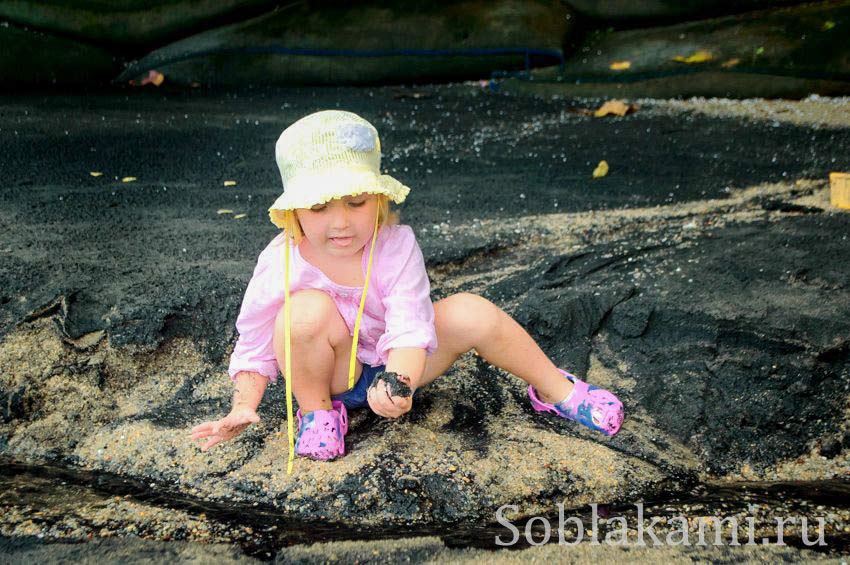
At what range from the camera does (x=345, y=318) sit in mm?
2277

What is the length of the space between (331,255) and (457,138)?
105 inches

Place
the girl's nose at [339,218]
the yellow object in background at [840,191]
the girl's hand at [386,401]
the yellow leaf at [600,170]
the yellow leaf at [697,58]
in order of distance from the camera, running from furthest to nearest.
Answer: the yellow leaf at [697,58] < the yellow leaf at [600,170] < the yellow object in background at [840,191] < the girl's nose at [339,218] < the girl's hand at [386,401]

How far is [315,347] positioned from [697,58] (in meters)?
4.17

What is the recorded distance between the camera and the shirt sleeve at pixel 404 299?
2.13 m

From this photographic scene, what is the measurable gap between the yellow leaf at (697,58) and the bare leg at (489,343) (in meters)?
3.71

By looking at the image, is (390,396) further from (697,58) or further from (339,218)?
(697,58)

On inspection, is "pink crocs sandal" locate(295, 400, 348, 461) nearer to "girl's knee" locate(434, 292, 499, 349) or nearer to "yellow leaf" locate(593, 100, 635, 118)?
"girl's knee" locate(434, 292, 499, 349)

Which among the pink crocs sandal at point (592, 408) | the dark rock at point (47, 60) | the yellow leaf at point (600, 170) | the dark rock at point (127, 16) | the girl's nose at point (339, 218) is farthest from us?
the dark rock at point (127, 16)

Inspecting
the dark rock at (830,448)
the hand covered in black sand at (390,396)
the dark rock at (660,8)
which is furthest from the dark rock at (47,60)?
the dark rock at (830,448)

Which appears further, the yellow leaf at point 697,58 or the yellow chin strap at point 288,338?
the yellow leaf at point 697,58

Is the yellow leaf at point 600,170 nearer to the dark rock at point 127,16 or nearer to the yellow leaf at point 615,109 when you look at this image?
the yellow leaf at point 615,109

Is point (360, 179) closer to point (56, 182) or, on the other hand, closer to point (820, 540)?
point (820, 540)

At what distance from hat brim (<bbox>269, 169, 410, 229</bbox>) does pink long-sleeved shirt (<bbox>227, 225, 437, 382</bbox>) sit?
0.61 ft

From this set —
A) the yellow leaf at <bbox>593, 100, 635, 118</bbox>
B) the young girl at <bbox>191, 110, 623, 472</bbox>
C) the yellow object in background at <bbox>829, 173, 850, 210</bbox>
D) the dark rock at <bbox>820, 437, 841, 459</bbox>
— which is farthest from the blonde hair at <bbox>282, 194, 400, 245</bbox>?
the yellow leaf at <bbox>593, 100, 635, 118</bbox>
